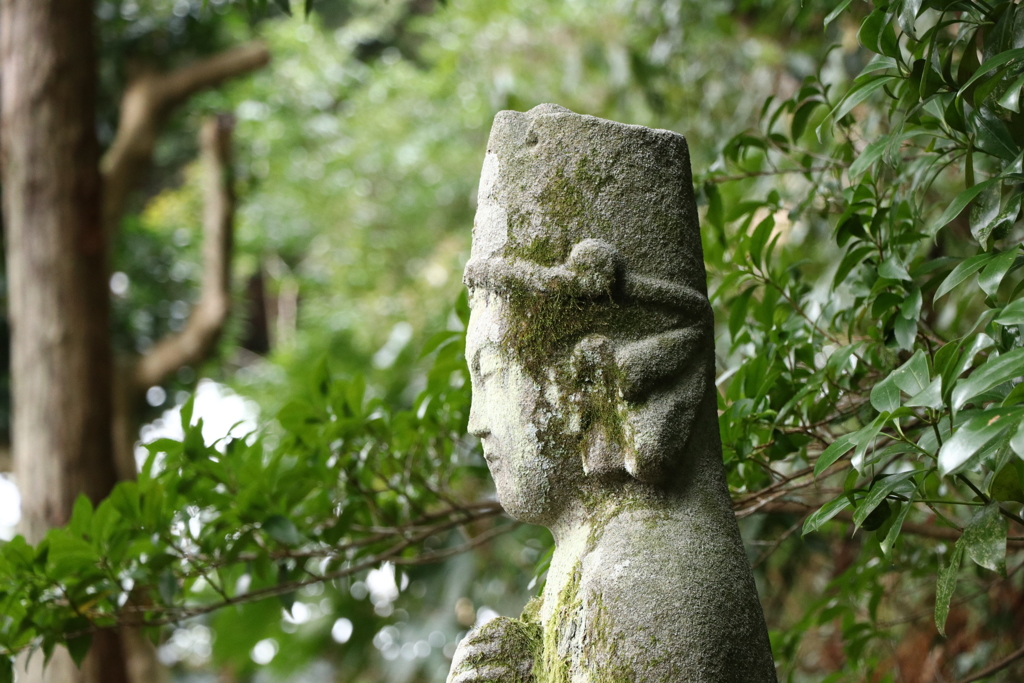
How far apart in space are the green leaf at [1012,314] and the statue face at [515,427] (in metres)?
0.51

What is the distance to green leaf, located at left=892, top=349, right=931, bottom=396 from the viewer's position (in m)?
1.19

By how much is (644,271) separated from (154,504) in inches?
44.5

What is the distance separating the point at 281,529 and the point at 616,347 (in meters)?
0.92

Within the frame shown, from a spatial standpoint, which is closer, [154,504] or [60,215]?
[154,504]

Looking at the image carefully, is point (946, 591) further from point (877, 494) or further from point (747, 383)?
point (747, 383)

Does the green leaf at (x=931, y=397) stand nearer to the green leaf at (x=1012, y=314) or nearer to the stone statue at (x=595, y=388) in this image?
the green leaf at (x=1012, y=314)

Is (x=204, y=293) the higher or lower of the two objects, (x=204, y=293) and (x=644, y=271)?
the lower

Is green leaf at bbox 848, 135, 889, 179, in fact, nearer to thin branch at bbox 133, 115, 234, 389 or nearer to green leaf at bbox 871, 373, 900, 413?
green leaf at bbox 871, 373, 900, 413

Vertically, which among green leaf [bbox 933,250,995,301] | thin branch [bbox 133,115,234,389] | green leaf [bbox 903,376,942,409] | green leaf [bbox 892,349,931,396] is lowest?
thin branch [bbox 133,115,234,389]

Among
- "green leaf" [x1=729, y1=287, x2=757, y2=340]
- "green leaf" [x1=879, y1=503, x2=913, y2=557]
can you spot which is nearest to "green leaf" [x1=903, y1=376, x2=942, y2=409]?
"green leaf" [x1=879, y1=503, x2=913, y2=557]

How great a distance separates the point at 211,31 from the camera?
5.73m

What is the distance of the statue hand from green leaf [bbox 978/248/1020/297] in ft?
2.34

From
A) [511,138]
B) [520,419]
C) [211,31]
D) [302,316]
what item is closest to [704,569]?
[520,419]

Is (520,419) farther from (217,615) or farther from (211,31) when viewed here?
(217,615)
